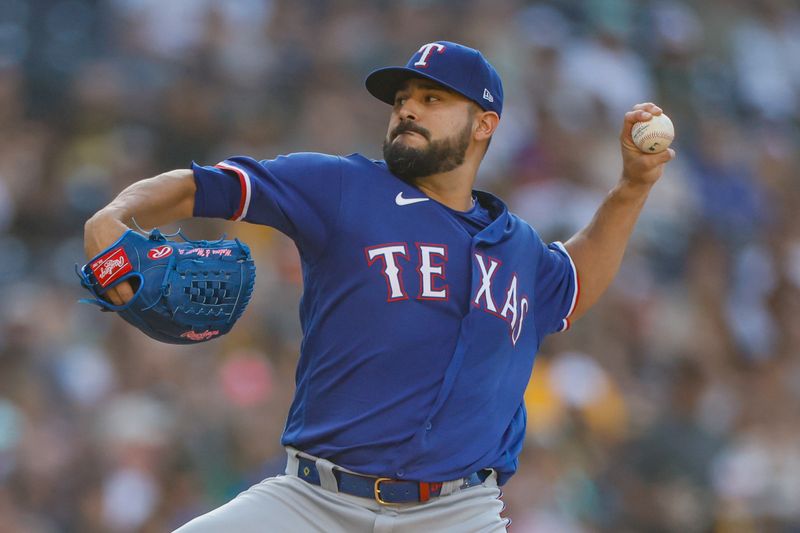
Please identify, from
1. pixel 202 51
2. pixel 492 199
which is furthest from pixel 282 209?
pixel 202 51

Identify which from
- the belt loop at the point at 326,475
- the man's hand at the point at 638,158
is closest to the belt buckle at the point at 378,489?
the belt loop at the point at 326,475

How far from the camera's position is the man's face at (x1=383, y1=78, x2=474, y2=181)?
3951mm

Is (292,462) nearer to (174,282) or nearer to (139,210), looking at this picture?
(174,282)

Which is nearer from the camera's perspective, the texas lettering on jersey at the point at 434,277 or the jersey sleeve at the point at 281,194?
the jersey sleeve at the point at 281,194

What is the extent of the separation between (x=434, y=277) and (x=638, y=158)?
967mm

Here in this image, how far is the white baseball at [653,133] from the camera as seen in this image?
168 inches

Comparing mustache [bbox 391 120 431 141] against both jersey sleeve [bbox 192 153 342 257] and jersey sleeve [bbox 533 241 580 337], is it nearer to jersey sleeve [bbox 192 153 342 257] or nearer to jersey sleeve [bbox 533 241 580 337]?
jersey sleeve [bbox 192 153 342 257]

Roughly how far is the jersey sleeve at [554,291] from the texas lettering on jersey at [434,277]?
242 mm

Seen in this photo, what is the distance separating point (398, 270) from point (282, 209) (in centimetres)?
37

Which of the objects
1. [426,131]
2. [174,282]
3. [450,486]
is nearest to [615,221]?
[426,131]

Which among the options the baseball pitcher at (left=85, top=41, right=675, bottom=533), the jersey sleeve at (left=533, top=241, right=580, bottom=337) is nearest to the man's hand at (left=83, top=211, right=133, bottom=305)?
the baseball pitcher at (left=85, top=41, right=675, bottom=533)

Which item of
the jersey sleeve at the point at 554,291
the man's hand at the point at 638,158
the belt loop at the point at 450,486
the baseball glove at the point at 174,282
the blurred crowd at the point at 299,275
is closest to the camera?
the baseball glove at the point at 174,282

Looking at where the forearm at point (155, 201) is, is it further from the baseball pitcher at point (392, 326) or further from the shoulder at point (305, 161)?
the shoulder at point (305, 161)

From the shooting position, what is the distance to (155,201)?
136 inches
